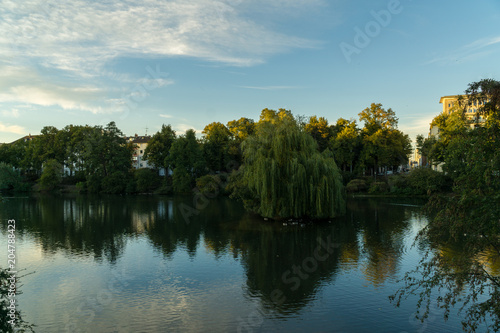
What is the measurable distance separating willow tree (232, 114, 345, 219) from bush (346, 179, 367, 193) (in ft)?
93.9

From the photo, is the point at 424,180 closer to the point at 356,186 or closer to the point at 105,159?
the point at 356,186

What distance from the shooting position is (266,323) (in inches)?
503

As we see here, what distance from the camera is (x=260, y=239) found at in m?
25.8

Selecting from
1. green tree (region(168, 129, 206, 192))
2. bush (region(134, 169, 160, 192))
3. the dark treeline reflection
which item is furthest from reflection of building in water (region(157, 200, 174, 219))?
bush (region(134, 169, 160, 192))

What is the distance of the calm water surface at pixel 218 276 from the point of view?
13.0 meters

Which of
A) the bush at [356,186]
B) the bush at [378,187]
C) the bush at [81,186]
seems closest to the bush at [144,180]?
the bush at [81,186]

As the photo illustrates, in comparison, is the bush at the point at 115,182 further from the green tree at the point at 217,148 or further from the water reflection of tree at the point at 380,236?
the water reflection of tree at the point at 380,236

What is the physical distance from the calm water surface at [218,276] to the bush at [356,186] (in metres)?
26.6

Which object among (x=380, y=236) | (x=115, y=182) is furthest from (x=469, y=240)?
(x=115, y=182)

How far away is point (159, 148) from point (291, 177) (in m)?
51.5

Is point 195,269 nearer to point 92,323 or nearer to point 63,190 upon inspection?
point 92,323

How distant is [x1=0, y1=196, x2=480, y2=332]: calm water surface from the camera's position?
42.5 ft

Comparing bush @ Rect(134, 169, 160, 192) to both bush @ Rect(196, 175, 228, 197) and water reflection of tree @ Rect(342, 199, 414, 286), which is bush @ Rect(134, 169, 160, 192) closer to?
bush @ Rect(196, 175, 228, 197)

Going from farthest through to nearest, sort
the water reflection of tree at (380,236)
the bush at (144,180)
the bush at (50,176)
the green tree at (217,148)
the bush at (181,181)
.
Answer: the bush at (50,176), the green tree at (217,148), the bush at (144,180), the bush at (181,181), the water reflection of tree at (380,236)
